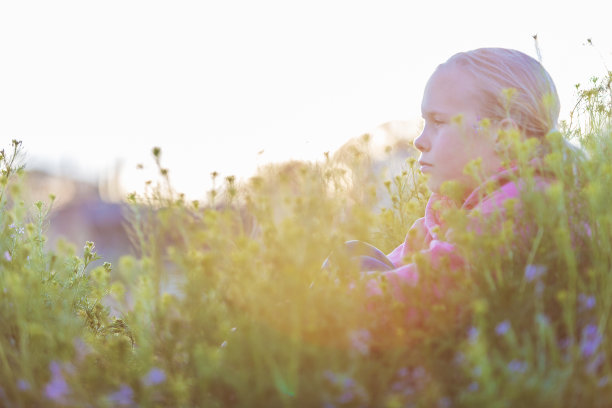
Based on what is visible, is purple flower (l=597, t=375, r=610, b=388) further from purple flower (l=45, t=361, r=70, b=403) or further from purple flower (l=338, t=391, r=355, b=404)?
purple flower (l=45, t=361, r=70, b=403)

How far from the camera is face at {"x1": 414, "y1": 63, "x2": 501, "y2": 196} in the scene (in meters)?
2.69

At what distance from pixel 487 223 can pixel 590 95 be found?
1.86 m

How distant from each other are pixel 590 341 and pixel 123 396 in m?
1.28

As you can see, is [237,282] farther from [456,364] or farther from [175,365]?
[456,364]

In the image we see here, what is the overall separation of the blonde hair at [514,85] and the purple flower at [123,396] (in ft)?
6.81

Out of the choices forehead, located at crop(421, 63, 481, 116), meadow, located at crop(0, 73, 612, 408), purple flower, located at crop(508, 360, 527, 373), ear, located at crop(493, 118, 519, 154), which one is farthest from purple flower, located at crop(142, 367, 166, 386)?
forehead, located at crop(421, 63, 481, 116)

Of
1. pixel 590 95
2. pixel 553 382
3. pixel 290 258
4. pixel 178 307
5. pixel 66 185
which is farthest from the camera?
pixel 66 185

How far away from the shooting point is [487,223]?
73.7 inches

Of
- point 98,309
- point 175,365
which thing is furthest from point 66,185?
point 175,365

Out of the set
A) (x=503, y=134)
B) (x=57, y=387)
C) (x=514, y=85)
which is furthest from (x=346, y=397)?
(x=514, y=85)

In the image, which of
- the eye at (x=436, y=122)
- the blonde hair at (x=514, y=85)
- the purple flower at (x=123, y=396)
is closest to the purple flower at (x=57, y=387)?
the purple flower at (x=123, y=396)

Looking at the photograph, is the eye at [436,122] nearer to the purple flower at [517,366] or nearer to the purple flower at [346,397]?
the purple flower at [517,366]

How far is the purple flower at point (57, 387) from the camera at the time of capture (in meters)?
1.46

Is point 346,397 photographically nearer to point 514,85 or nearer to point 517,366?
point 517,366
